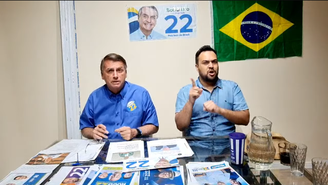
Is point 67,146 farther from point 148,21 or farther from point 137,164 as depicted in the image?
point 148,21

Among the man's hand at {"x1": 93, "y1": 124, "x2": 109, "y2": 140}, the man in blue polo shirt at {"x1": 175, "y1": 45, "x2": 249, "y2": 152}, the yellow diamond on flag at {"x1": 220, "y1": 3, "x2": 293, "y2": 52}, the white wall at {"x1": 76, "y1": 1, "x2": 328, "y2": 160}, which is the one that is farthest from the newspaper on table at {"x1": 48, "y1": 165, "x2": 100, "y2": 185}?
the yellow diamond on flag at {"x1": 220, "y1": 3, "x2": 293, "y2": 52}

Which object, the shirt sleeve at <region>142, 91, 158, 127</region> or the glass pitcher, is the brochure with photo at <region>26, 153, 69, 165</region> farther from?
the glass pitcher

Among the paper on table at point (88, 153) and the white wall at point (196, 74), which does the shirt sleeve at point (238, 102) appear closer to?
the white wall at point (196, 74)

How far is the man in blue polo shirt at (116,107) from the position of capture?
1784mm

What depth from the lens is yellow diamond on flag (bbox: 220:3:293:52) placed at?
2.30m

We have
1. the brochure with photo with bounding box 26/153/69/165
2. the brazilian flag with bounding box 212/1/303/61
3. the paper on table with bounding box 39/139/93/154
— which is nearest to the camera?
the brochure with photo with bounding box 26/153/69/165

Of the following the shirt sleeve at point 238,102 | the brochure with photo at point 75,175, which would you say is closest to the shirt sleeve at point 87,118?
the brochure with photo at point 75,175

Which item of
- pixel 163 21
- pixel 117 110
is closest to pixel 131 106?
pixel 117 110

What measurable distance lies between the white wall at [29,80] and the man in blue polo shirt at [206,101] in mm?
1467

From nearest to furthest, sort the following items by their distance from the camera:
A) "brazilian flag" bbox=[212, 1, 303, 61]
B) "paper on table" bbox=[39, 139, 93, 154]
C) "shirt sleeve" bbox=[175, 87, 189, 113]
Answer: "paper on table" bbox=[39, 139, 93, 154] < "shirt sleeve" bbox=[175, 87, 189, 113] < "brazilian flag" bbox=[212, 1, 303, 61]

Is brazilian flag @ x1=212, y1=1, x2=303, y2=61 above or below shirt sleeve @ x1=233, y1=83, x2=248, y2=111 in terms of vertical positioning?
above

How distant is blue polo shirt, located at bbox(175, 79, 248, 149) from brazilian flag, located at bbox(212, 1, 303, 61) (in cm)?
59

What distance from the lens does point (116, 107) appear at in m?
1.81

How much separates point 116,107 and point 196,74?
98cm
